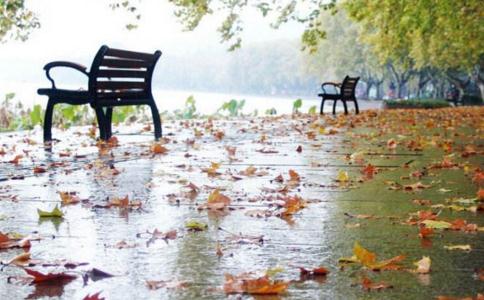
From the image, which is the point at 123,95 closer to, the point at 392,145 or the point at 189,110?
the point at 392,145

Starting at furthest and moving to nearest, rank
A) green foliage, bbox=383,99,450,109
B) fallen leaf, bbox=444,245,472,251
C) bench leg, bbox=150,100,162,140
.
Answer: green foliage, bbox=383,99,450,109
bench leg, bbox=150,100,162,140
fallen leaf, bbox=444,245,472,251

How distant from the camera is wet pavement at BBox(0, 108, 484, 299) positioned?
2.22 metres

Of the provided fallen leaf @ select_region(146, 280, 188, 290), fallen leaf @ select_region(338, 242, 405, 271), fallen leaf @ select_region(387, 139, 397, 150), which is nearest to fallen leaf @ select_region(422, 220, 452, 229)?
fallen leaf @ select_region(338, 242, 405, 271)

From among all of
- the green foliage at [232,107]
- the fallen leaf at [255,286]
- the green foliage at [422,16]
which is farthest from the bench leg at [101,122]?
the green foliage at [422,16]

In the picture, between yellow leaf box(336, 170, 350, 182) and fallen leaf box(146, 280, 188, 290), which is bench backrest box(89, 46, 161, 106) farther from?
fallen leaf box(146, 280, 188, 290)

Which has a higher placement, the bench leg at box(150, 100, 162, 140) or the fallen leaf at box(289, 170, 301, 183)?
the bench leg at box(150, 100, 162, 140)

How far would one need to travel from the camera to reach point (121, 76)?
8.14 metres

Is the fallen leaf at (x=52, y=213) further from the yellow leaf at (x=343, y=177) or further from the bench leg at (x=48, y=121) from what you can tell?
the bench leg at (x=48, y=121)

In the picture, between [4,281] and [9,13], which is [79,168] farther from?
[9,13]

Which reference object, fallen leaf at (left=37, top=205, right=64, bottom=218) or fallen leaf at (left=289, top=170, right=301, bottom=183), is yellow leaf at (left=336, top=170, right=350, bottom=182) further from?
fallen leaf at (left=37, top=205, right=64, bottom=218)

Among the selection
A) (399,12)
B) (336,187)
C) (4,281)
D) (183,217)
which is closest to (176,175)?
(336,187)

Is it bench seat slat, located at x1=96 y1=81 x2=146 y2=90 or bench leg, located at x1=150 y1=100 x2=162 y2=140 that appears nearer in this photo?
bench seat slat, located at x1=96 y1=81 x2=146 y2=90

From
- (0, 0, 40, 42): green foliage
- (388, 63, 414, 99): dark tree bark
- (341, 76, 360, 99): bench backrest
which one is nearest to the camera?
(0, 0, 40, 42): green foliage

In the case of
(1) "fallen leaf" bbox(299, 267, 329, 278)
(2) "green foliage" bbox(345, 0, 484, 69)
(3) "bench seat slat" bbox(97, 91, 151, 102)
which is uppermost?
(2) "green foliage" bbox(345, 0, 484, 69)
